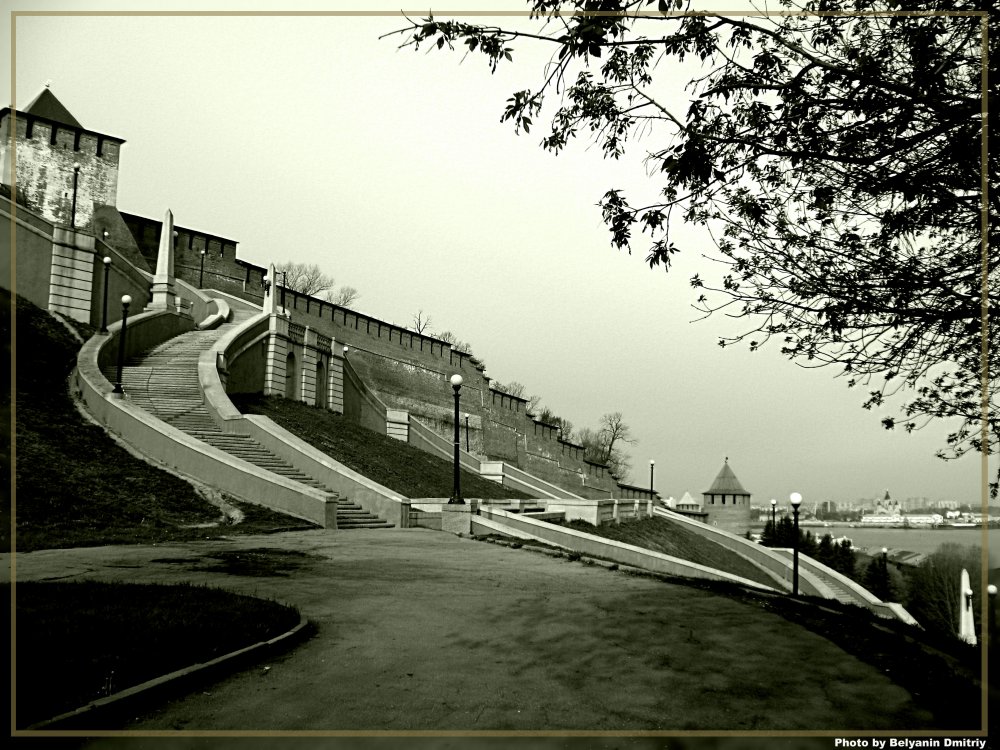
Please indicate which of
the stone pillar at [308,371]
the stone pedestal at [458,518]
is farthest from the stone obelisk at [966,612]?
the stone pillar at [308,371]

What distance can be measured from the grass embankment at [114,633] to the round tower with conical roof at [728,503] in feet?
162

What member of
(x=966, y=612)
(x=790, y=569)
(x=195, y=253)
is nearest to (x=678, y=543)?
(x=790, y=569)

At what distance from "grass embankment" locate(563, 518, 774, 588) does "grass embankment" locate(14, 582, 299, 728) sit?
1484 cm

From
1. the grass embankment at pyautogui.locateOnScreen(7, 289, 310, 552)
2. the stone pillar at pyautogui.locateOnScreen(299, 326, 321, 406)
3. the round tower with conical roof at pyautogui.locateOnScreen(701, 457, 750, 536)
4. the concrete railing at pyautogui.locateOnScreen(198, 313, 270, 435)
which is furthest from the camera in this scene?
the round tower with conical roof at pyautogui.locateOnScreen(701, 457, 750, 536)

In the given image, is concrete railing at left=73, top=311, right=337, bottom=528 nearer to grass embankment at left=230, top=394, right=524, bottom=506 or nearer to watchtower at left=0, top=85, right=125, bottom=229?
grass embankment at left=230, top=394, right=524, bottom=506

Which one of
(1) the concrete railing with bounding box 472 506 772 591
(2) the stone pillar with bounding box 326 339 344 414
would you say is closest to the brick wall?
(2) the stone pillar with bounding box 326 339 344 414

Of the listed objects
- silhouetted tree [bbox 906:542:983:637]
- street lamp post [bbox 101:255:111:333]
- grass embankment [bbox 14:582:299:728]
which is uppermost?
street lamp post [bbox 101:255:111:333]

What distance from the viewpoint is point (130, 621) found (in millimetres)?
5445

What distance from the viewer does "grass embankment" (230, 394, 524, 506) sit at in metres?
21.9

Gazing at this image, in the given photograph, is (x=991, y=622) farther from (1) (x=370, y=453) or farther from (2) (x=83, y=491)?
(1) (x=370, y=453)

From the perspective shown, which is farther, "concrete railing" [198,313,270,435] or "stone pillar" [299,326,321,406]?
"stone pillar" [299,326,321,406]

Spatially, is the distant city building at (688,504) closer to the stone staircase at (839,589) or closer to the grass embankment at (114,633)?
the stone staircase at (839,589)

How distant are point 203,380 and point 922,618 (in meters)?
25.6

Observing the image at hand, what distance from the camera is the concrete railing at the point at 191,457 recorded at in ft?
50.1
